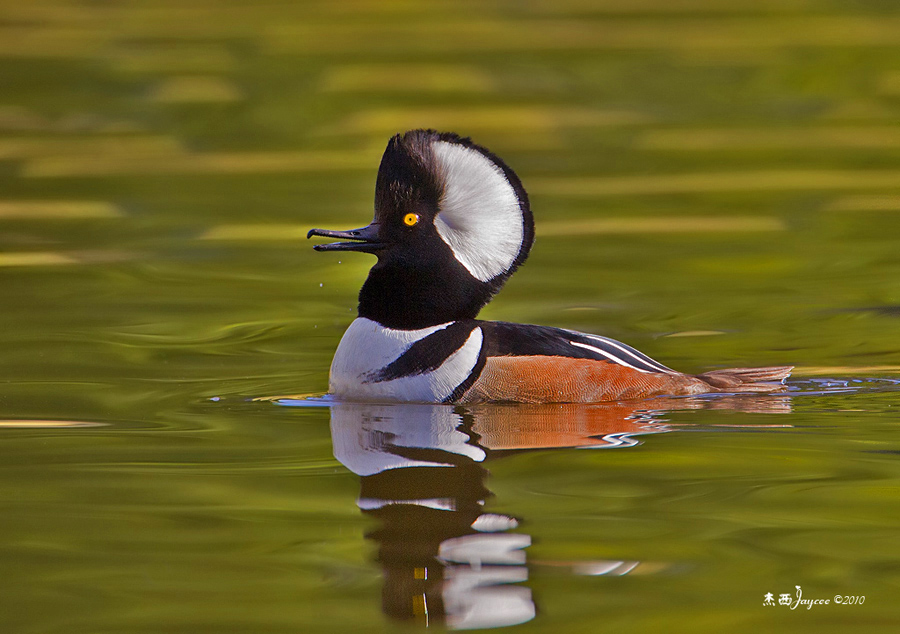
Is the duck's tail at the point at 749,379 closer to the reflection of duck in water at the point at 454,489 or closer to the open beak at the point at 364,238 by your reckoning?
the reflection of duck in water at the point at 454,489

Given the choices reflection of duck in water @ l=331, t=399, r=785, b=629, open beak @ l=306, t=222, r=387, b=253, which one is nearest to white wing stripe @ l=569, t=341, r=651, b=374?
reflection of duck in water @ l=331, t=399, r=785, b=629

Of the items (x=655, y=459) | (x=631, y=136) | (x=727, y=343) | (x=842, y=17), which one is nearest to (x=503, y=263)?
(x=655, y=459)

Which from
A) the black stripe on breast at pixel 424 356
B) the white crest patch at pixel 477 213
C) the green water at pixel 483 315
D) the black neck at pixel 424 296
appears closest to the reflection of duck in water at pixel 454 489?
the green water at pixel 483 315

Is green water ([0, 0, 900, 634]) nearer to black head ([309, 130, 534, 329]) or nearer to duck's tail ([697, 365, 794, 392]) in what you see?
duck's tail ([697, 365, 794, 392])

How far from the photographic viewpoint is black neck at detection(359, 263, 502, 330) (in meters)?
7.56

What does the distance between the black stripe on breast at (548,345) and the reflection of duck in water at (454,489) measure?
0.27 metres

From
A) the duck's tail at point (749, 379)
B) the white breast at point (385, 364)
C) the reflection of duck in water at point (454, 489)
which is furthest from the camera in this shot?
the duck's tail at point (749, 379)

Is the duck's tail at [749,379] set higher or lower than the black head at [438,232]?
lower

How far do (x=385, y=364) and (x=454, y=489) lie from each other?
5.75 feet

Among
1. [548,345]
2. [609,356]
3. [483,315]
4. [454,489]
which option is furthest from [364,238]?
[483,315]

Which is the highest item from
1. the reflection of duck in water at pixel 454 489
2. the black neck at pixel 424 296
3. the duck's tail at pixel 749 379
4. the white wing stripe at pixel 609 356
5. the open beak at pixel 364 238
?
the open beak at pixel 364 238

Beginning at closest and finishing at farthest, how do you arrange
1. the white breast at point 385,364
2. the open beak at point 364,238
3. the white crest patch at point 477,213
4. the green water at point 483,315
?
1. the green water at point 483,315
2. the white crest patch at point 477,213
3. the white breast at point 385,364
4. the open beak at point 364,238

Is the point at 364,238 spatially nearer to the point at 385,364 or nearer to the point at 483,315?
the point at 385,364

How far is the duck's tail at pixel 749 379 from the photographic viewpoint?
7.66 m
